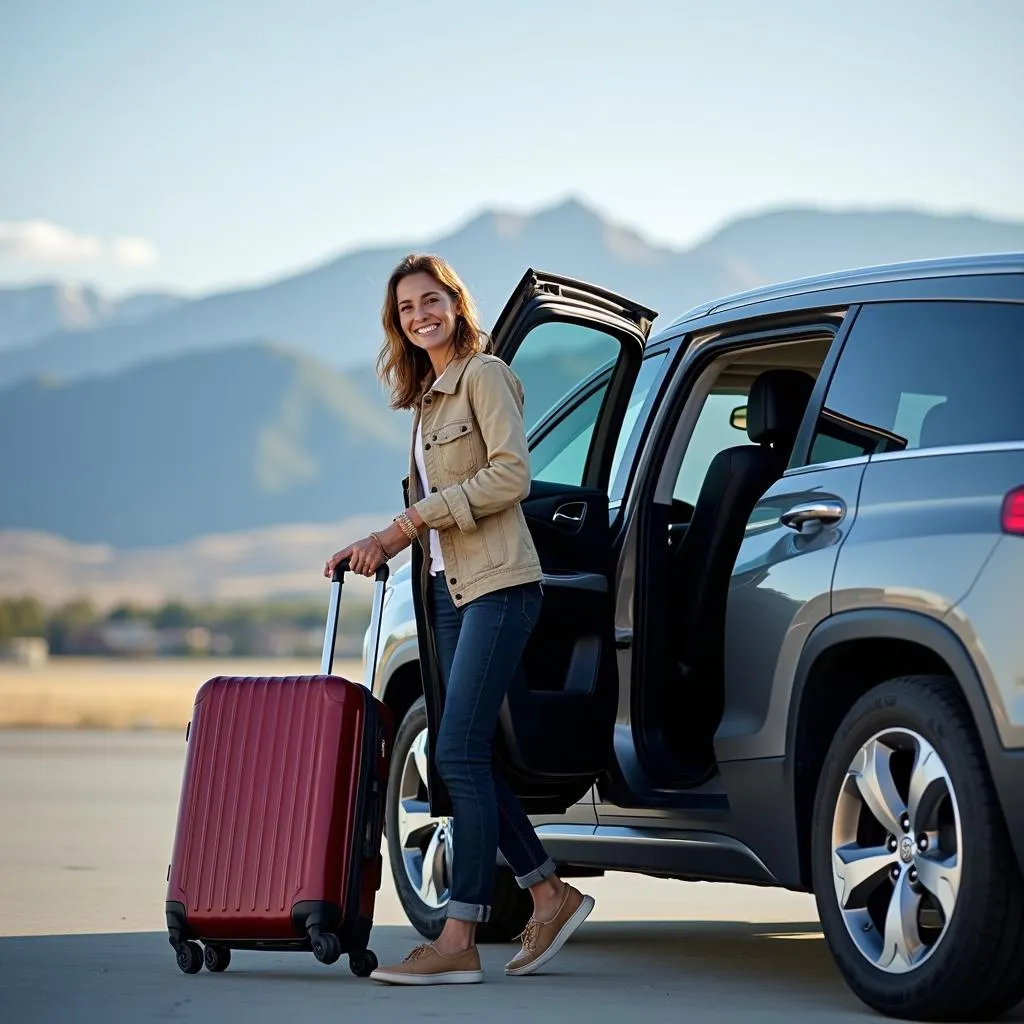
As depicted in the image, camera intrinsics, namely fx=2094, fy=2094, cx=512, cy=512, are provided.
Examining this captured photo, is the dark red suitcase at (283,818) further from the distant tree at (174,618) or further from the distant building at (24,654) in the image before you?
the distant tree at (174,618)

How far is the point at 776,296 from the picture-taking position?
636cm

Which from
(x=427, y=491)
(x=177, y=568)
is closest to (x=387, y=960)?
(x=427, y=491)

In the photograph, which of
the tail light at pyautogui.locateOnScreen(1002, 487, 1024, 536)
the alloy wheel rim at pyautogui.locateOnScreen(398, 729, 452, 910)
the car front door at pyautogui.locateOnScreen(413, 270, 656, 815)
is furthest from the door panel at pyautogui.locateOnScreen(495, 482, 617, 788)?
the tail light at pyautogui.locateOnScreen(1002, 487, 1024, 536)

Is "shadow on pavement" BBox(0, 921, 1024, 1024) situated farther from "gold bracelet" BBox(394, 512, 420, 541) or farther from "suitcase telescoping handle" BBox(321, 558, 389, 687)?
"gold bracelet" BBox(394, 512, 420, 541)

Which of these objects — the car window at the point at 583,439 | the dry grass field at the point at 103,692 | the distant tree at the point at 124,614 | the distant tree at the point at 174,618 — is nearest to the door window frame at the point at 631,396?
the car window at the point at 583,439

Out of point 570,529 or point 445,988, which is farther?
point 570,529

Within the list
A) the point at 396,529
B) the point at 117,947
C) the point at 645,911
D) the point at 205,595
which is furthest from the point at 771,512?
the point at 205,595

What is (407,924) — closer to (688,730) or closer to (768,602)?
(688,730)

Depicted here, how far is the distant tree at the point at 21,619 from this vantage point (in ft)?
398

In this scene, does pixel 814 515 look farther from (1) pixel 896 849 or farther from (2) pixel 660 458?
(2) pixel 660 458

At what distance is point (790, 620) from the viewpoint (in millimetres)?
5711

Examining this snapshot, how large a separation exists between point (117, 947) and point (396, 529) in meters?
2.08

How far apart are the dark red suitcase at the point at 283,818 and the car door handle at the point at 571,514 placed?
0.69 metres

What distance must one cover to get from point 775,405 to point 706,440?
58 cm
